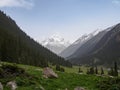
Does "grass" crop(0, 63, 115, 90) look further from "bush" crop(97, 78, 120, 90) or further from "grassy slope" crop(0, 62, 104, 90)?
"bush" crop(97, 78, 120, 90)

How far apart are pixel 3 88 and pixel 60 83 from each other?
7990 mm

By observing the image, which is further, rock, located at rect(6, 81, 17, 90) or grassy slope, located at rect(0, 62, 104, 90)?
grassy slope, located at rect(0, 62, 104, 90)

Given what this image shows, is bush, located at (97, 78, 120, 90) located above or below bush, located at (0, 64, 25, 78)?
below

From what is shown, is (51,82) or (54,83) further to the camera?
(51,82)

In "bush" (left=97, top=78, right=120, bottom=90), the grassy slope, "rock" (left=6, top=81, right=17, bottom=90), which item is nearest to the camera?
"rock" (left=6, top=81, right=17, bottom=90)

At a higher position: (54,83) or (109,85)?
(54,83)

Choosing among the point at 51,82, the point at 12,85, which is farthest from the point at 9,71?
the point at 12,85

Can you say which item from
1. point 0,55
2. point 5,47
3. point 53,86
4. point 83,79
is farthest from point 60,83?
point 5,47

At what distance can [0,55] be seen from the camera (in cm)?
13550

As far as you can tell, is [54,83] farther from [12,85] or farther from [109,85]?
[109,85]

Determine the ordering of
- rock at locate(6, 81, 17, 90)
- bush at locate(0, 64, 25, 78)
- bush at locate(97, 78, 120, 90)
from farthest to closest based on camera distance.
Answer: bush at locate(0, 64, 25, 78), bush at locate(97, 78, 120, 90), rock at locate(6, 81, 17, 90)

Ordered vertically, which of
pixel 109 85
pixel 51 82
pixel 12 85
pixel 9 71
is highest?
pixel 9 71

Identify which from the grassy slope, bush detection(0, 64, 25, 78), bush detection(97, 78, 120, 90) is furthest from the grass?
bush detection(0, 64, 25, 78)

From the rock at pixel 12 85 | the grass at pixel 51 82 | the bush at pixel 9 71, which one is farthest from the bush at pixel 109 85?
the bush at pixel 9 71
